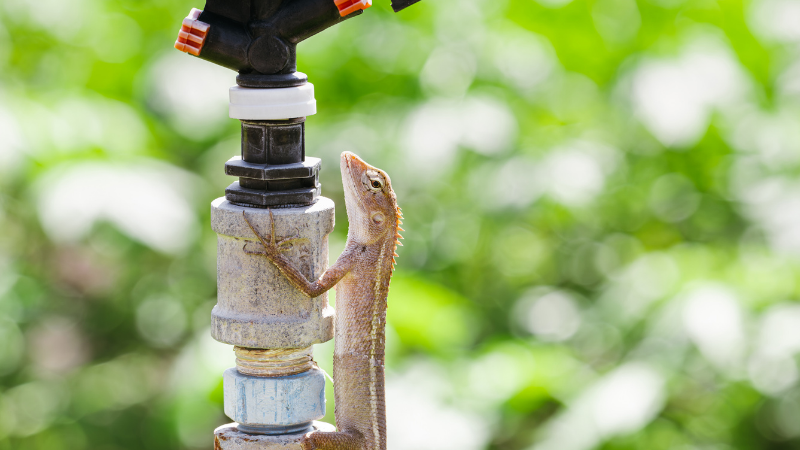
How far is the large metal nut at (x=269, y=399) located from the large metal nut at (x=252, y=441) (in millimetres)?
46

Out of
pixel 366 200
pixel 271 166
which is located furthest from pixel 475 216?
pixel 271 166

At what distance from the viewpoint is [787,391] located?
6352mm

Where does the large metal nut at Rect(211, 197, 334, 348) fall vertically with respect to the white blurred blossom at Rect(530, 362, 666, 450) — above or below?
above

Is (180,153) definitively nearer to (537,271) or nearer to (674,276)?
(537,271)

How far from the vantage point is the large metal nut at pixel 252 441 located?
293 cm

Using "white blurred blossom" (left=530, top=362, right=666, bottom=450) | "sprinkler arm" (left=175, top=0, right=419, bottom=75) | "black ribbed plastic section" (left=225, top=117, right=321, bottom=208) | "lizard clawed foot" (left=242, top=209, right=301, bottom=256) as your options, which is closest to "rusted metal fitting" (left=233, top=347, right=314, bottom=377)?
"lizard clawed foot" (left=242, top=209, right=301, bottom=256)

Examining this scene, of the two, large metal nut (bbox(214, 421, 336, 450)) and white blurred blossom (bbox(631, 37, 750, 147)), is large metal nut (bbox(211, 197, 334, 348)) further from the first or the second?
white blurred blossom (bbox(631, 37, 750, 147))

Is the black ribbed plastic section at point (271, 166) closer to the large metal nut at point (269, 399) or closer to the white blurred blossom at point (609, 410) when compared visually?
the large metal nut at point (269, 399)

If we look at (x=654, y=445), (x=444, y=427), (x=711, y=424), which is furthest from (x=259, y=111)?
(x=711, y=424)

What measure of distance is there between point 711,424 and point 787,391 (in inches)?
23.5

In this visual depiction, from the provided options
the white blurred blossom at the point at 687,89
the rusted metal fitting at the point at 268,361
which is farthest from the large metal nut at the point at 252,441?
the white blurred blossom at the point at 687,89

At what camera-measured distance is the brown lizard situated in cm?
340

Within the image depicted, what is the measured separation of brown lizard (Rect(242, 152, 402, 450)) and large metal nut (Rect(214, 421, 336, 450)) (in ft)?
1.17

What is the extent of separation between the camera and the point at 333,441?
3180 millimetres
